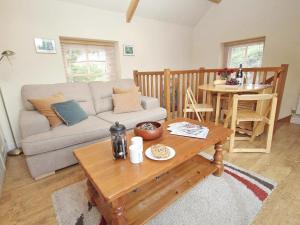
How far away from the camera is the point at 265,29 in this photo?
329cm

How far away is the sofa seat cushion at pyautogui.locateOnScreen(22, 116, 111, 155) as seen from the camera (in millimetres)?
1571

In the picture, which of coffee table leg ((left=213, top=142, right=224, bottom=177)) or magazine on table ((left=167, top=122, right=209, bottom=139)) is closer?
magazine on table ((left=167, top=122, right=209, bottom=139))

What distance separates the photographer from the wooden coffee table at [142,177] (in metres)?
0.91

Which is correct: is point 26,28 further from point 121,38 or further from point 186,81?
point 186,81

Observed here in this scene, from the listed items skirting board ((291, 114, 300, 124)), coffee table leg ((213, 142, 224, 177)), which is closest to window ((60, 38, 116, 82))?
coffee table leg ((213, 142, 224, 177))

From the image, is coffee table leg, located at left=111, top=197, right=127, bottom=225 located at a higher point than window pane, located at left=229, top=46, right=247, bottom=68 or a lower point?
lower

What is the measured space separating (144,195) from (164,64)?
11.3 feet

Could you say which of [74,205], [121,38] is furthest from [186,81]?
[74,205]

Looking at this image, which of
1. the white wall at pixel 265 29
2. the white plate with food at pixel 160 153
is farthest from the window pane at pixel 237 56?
the white plate with food at pixel 160 153

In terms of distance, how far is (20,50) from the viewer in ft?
7.61

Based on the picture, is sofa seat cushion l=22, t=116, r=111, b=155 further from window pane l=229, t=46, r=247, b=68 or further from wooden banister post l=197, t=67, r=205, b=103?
window pane l=229, t=46, r=247, b=68

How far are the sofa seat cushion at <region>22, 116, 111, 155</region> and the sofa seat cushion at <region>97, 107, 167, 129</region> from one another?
19 centimetres

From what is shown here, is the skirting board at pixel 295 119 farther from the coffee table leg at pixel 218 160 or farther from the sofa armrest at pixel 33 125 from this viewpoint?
the sofa armrest at pixel 33 125

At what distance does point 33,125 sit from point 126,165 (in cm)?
127
